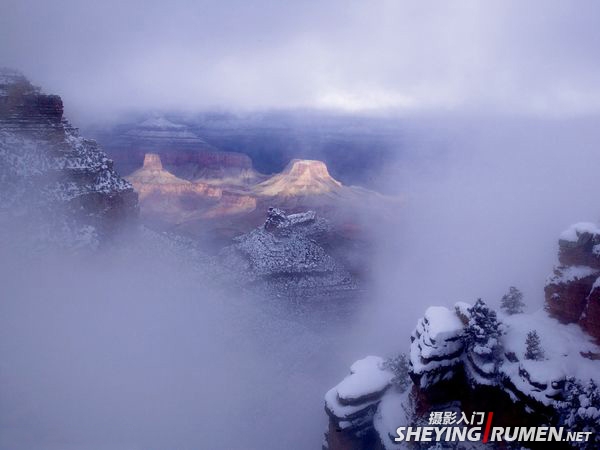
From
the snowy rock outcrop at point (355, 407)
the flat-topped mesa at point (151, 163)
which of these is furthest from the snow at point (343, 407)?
the flat-topped mesa at point (151, 163)

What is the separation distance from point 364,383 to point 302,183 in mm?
91688

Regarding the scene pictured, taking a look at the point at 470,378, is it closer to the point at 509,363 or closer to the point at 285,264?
the point at 509,363

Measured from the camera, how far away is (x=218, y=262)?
41.6m

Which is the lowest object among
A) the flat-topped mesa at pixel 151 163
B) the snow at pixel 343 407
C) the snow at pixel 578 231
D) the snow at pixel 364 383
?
the snow at pixel 343 407

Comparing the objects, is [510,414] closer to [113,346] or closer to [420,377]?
[420,377]

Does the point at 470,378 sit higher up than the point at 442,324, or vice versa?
the point at 442,324

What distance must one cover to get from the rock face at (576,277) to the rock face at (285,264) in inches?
1064

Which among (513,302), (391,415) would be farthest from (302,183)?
(391,415)

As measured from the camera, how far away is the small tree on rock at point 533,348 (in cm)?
1127

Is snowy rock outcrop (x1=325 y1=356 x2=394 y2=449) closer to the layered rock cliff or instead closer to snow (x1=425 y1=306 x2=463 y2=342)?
the layered rock cliff

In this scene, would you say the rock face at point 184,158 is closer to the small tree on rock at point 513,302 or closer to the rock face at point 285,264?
the rock face at point 285,264

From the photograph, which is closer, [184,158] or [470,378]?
[470,378]

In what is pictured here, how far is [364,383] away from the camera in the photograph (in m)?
15.5

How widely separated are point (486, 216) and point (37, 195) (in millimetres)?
60928
